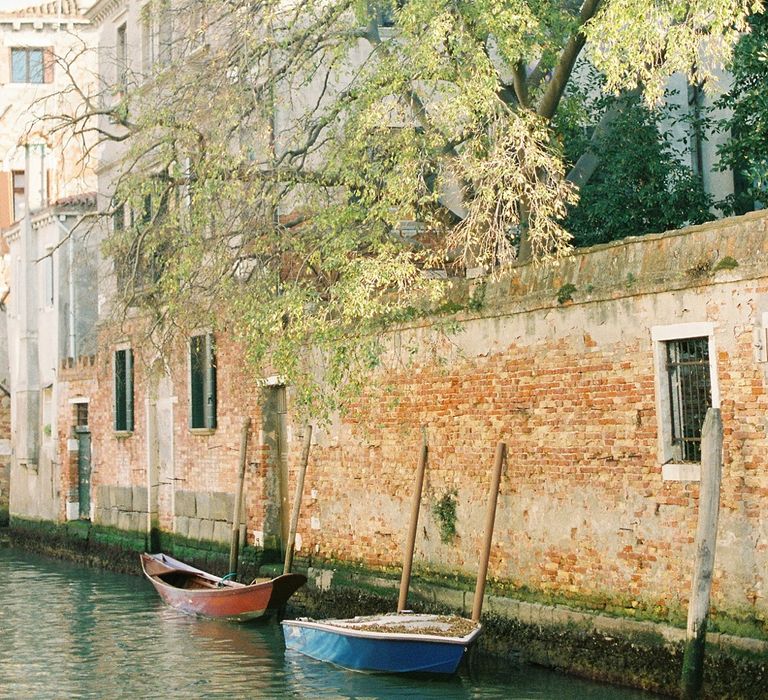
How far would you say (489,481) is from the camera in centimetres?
1255

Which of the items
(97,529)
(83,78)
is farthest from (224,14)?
(83,78)

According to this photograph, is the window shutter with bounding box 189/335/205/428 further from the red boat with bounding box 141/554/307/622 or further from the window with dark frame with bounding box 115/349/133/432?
the window with dark frame with bounding box 115/349/133/432

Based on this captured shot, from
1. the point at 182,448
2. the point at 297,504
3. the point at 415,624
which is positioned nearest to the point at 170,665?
the point at 415,624

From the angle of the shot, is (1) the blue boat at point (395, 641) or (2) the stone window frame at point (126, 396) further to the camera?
(2) the stone window frame at point (126, 396)

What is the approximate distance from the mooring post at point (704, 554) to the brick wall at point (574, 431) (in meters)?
0.33

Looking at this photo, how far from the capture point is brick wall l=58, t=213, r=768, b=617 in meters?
9.91

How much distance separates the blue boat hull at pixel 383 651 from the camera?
36.5 feet

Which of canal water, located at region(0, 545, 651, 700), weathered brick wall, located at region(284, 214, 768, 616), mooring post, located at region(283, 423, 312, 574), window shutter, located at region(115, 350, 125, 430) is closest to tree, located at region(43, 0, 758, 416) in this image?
weathered brick wall, located at region(284, 214, 768, 616)

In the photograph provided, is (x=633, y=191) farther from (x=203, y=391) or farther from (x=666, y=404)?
(x=203, y=391)

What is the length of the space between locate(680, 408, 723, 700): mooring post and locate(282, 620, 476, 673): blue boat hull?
199 cm

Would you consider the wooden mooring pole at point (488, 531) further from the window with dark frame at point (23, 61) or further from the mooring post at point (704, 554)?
the window with dark frame at point (23, 61)

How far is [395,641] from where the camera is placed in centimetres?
1127

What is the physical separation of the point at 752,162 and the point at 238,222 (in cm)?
523

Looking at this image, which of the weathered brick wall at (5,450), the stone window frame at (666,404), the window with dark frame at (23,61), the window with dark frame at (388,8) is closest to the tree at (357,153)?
the window with dark frame at (388,8)
